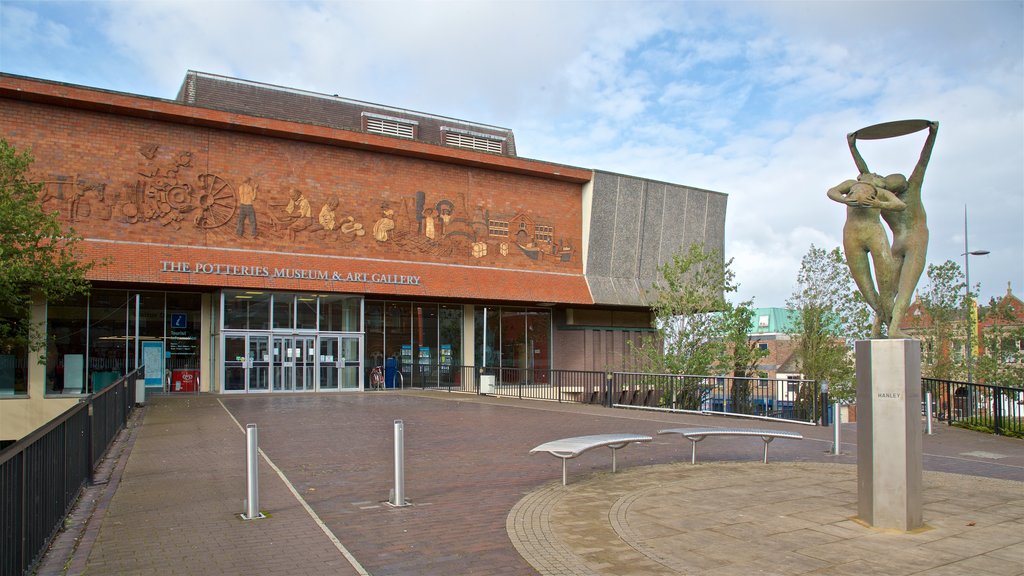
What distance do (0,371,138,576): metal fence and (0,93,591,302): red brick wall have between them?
1609 cm

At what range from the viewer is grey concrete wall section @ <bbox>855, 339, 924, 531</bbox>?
7.08 metres

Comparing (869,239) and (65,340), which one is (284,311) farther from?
(869,239)

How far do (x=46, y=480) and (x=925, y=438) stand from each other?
14.8 m

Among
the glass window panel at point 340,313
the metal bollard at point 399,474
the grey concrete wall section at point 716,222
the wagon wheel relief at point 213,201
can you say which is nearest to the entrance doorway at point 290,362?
the glass window panel at point 340,313

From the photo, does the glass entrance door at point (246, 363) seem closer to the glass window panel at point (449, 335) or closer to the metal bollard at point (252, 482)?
the glass window panel at point (449, 335)

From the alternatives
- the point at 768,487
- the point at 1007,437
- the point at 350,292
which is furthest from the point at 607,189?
the point at 768,487

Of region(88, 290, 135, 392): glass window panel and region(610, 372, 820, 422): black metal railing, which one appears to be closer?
region(610, 372, 820, 422): black metal railing

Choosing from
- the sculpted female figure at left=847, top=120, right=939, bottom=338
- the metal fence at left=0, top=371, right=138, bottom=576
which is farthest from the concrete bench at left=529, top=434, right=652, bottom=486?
the metal fence at left=0, top=371, right=138, bottom=576

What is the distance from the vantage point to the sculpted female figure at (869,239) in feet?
27.0

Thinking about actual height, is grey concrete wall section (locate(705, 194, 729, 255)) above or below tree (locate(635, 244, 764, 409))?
above

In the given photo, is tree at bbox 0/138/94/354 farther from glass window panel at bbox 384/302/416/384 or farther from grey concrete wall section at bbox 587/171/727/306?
grey concrete wall section at bbox 587/171/727/306

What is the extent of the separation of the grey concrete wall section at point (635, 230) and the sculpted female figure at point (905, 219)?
25.1m

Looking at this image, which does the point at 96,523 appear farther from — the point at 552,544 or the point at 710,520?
the point at 710,520

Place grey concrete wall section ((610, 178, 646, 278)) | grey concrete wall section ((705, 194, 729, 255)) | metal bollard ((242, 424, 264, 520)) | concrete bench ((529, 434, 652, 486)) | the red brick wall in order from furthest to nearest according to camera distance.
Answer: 1. grey concrete wall section ((705, 194, 729, 255))
2. grey concrete wall section ((610, 178, 646, 278))
3. the red brick wall
4. concrete bench ((529, 434, 652, 486))
5. metal bollard ((242, 424, 264, 520))
